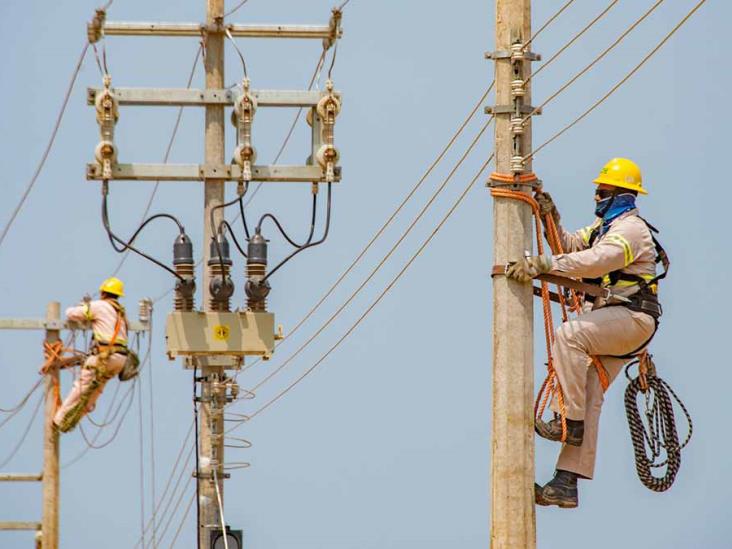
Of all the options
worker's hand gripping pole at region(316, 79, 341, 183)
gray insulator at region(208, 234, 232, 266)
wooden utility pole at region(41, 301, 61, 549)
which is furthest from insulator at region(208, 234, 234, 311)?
wooden utility pole at region(41, 301, 61, 549)

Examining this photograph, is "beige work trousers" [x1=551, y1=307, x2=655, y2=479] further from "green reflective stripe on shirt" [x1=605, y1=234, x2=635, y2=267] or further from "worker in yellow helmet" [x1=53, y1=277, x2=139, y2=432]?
"worker in yellow helmet" [x1=53, y1=277, x2=139, y2=432]

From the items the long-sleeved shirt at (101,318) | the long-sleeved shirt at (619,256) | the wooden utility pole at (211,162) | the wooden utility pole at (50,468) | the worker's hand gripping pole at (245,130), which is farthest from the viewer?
the wooden utility pole at (50,468)

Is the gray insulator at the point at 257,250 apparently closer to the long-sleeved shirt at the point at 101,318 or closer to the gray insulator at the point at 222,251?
the gray insulator at the point at 222,251

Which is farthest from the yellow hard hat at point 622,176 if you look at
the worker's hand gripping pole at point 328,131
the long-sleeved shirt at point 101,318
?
the long-sleeved shirt at point 101,318

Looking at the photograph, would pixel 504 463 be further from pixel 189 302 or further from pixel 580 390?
pixel 189 302

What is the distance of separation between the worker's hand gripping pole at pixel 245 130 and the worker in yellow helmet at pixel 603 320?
4345 mm

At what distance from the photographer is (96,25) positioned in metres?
19.1

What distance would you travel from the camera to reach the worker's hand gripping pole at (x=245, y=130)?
59.3 feet

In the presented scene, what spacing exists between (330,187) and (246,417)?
5607 millimetres

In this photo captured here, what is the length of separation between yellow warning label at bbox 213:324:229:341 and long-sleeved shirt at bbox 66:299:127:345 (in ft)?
26.1

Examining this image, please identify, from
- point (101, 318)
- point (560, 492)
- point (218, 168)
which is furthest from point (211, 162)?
point (101, 318)

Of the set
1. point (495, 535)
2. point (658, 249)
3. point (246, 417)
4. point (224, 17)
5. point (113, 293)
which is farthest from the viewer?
point (113, 293)

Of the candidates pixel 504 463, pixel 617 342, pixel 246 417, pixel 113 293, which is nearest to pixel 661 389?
pixel 617 342

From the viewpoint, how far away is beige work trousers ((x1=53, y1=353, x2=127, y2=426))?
2634 centimetres
